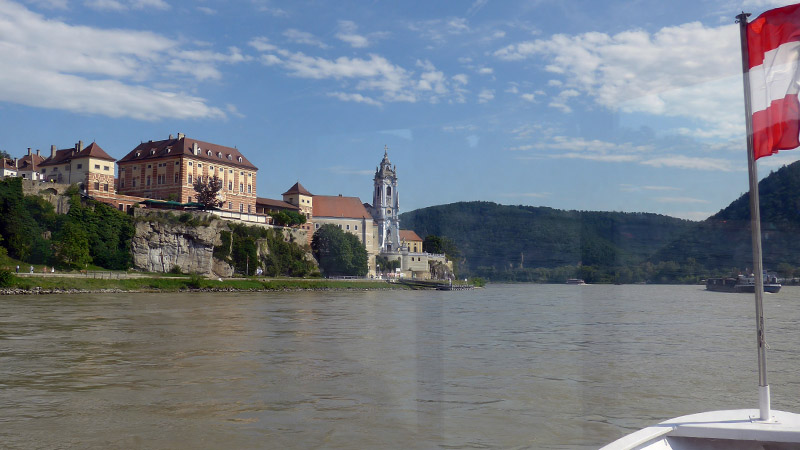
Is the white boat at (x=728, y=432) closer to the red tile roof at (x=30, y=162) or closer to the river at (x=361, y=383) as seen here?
the river at (x=361, y=383)

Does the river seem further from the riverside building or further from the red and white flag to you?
the riverside building

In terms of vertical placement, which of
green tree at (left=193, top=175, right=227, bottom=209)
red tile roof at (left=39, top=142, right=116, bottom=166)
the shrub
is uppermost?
red tile roof at (left=39, top=142, right=116, bottom=166)

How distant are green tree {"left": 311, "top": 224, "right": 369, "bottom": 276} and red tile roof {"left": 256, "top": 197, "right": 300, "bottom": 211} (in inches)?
220

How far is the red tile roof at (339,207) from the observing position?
8881 centimetres

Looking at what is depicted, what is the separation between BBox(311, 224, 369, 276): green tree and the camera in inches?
2965

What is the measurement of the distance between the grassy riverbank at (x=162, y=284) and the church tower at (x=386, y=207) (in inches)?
991

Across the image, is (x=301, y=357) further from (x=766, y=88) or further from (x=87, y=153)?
(x=87, y=153)

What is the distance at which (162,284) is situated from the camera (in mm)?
49469

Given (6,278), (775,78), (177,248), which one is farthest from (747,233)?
(177,248)

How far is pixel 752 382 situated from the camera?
431 inches

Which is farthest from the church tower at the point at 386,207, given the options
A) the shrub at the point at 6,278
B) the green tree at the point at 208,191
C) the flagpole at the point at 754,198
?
the flagpole at the point at 754,198

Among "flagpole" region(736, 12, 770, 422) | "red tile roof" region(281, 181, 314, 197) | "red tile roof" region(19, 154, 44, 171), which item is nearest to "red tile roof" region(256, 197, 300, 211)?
"red tile roof" region(281, 181, 314, 197)

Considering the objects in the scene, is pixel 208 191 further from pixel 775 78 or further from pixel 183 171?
pixel 775 78

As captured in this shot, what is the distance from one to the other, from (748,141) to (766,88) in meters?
0.44
